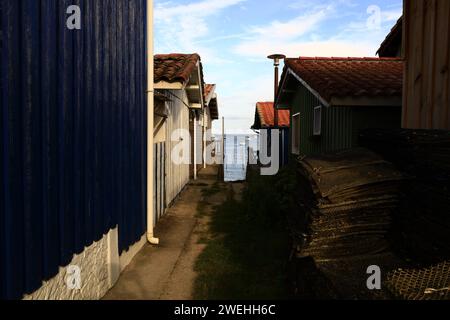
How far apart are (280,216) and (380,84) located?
3338 mm

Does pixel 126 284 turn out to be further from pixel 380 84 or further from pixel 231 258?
pixel 380 84

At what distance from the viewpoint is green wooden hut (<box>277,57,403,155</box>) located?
659cm

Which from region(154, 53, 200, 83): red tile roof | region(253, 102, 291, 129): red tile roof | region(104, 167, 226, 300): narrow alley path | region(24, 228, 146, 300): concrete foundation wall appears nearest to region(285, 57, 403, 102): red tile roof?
region(154, 53, 200, 83): red tile roof

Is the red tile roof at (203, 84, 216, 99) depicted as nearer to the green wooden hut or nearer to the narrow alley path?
the green wooden hut

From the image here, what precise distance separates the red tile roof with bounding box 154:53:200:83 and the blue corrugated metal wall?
1.96 m

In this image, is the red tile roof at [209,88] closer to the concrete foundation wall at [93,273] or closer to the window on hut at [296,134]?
the window on hut at [296,134]

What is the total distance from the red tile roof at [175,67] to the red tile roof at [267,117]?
1207 cm

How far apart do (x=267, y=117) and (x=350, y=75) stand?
14.1 metres

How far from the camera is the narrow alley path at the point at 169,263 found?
4.53 m

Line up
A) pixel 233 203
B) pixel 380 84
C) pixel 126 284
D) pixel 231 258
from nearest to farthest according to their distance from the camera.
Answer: pixel 126 284, pixel 231 258, pixel 380 84, pixel 233 203

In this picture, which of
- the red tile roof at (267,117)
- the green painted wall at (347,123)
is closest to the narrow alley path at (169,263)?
the green painted wall at (347,123)

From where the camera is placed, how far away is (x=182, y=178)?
40.5 ft

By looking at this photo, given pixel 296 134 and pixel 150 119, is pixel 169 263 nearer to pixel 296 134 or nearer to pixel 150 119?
pixel 150 119

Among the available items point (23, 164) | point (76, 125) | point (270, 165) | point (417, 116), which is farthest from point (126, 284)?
point (270, 165)
